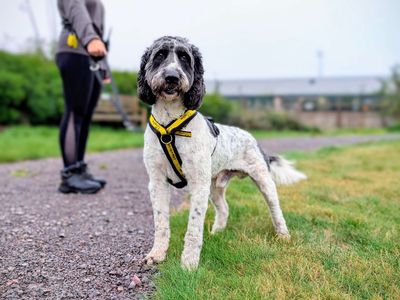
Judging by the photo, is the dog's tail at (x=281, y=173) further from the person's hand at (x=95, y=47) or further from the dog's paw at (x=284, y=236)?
the person's hand at (x=95, y=47)

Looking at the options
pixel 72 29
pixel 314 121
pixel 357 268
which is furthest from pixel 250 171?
pixel 314 121

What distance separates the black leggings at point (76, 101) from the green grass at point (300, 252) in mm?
1875

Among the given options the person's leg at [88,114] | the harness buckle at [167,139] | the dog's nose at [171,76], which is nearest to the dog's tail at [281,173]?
the harness buckle at [167,139]

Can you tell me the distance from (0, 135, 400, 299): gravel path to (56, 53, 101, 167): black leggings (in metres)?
0.63

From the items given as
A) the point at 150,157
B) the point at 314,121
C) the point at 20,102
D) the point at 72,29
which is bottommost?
the point at 314,121

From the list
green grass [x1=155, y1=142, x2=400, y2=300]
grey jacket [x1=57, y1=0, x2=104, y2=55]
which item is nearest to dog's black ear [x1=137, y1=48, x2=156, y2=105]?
green grass [x1=155, y1=142, x2=400, y2=300]

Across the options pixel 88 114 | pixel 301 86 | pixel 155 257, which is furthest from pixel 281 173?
pixel 301 86

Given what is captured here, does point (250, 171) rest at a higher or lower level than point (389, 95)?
higher

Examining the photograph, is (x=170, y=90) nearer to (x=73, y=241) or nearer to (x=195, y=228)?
(x=195, y=228)

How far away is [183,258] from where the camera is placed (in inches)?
125

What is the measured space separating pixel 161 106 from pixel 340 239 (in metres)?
1.87

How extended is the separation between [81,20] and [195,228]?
2.94 metres

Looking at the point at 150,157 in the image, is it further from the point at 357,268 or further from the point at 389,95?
the point at 389,95

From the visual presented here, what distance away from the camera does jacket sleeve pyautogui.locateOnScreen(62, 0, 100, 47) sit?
4.88m
